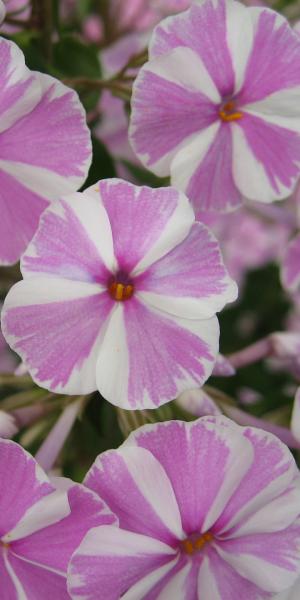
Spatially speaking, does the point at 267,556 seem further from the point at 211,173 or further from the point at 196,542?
the point at 211,173

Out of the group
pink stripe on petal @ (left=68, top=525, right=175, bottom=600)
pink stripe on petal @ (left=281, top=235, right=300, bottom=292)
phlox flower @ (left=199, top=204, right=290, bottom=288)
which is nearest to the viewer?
pink stripe on petal @ (left=68, top=525, right=175, bottom=600)

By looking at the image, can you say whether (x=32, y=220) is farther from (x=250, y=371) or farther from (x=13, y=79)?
(x=250, y=371)

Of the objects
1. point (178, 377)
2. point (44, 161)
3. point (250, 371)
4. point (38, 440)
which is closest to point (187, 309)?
point (178, 377)

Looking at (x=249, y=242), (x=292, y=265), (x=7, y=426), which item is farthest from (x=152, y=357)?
(x=249, y=242)

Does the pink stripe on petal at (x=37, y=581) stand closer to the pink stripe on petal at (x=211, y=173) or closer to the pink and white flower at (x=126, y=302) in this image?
the pink and white flower at (x=126, y=302)

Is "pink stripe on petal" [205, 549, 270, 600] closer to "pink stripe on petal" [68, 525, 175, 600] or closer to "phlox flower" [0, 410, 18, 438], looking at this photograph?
"pink stripe on petal" [68, 525, 175, 600]

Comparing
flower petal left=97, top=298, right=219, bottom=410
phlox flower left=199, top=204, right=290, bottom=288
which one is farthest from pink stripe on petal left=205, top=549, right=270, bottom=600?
phlox flower left=199, top=204, right=290, bottom=288

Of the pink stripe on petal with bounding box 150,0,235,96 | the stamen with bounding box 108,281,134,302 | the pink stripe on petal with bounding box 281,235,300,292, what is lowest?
the pink stripe on petal with bounding box 281,235,300,292
